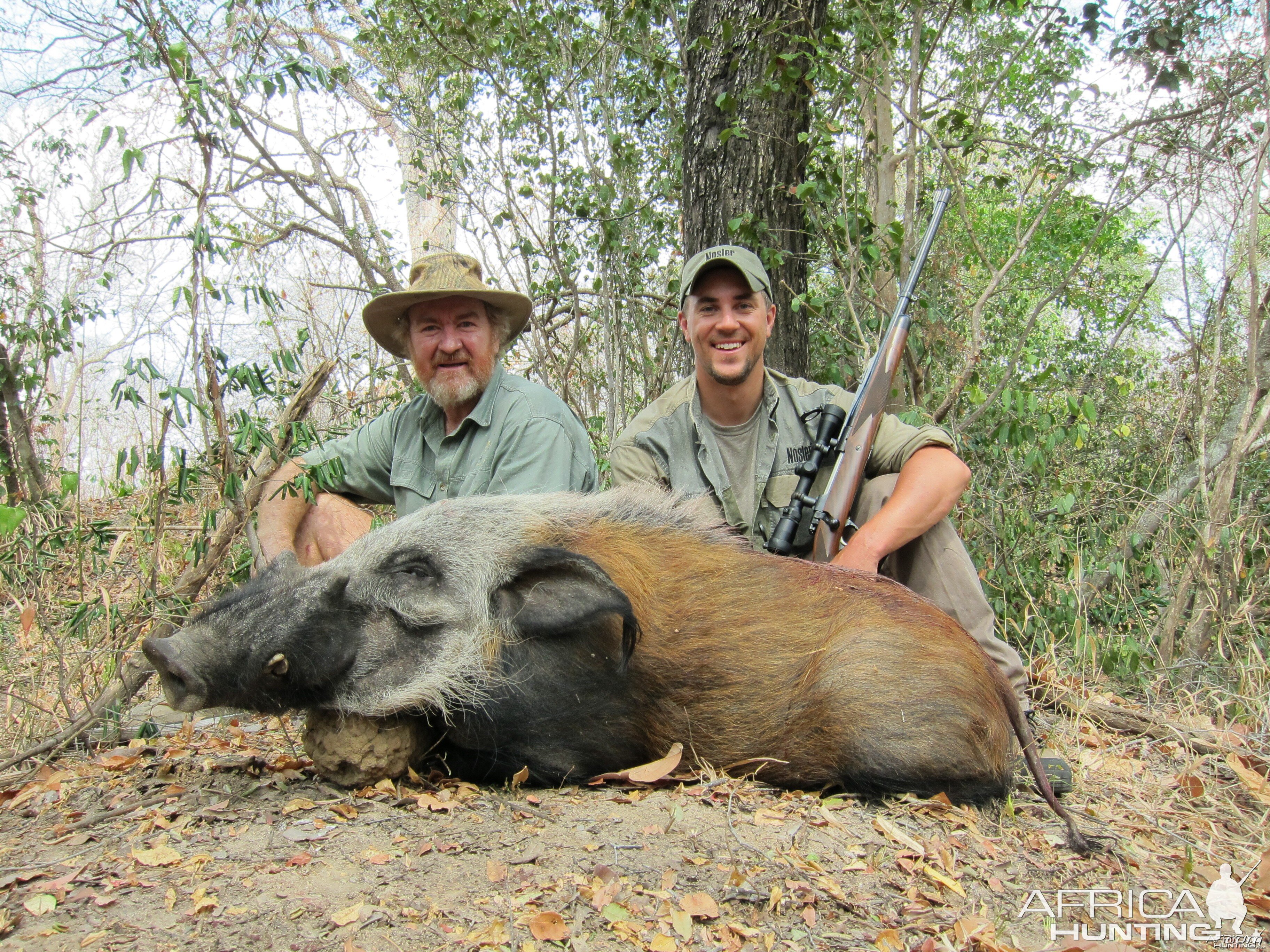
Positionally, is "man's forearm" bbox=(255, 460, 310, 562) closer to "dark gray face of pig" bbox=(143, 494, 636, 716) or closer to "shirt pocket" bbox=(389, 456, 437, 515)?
"shirt pocket" bbox=(389, 456, 437, 515)

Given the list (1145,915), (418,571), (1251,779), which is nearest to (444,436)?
(418,571)

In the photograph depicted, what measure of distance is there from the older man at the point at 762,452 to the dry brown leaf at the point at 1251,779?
0.83m

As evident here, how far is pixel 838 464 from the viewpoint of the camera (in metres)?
4.14

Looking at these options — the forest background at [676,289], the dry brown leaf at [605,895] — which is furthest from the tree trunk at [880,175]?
the dry brown leaf at [605,895]

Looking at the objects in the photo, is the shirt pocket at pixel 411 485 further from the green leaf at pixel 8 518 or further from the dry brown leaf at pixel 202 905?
the dry brown leaf at pixel 202 905

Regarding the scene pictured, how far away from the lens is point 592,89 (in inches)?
286

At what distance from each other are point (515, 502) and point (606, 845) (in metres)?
1.45

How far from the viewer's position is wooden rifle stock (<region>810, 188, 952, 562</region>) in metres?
4.07

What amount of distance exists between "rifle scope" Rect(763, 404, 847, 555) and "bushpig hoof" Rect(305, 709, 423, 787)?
6.01 ft

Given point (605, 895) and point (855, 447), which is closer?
point (605, 895)

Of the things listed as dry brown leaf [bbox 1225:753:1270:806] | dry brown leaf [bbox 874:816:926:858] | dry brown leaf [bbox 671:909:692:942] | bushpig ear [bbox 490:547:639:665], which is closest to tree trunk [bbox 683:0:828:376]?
bushpig ear [bbox 490:547:639:665]

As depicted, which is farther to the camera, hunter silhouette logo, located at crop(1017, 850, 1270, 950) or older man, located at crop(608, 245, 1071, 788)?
older man, located at crop(608, 245, 1071, 788)

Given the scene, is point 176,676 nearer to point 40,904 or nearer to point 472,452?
point 40,904

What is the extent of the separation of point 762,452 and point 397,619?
206 cm
